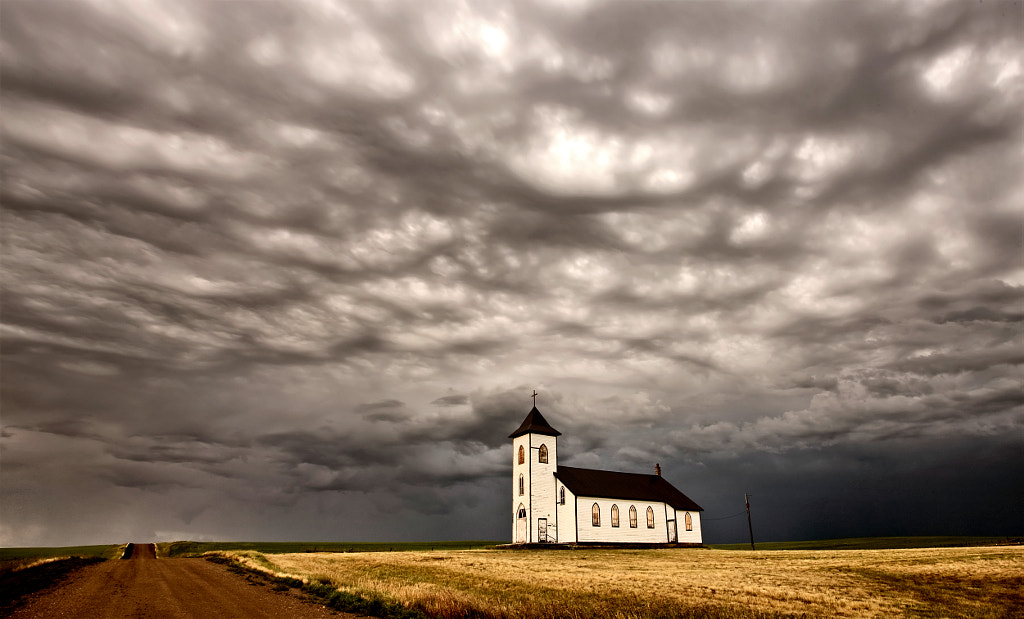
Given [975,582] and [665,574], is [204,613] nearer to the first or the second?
[665,574]

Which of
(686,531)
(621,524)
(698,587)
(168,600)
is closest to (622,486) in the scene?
(621,524)

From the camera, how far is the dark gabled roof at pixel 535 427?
218 feet

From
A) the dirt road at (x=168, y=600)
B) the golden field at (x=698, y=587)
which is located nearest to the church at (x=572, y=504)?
the golden field at (x=698, y=587)

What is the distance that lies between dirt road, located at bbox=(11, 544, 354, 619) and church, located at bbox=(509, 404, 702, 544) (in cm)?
3979

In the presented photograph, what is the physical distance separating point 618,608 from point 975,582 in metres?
20.6

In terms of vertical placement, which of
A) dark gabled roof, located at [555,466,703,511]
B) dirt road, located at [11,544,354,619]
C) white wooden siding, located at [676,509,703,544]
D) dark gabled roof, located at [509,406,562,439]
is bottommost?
white wooden siding, located at [676,509,703,544]

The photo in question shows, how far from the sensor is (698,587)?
26219 mm

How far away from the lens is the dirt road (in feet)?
58.2

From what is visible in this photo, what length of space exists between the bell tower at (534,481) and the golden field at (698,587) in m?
24.7

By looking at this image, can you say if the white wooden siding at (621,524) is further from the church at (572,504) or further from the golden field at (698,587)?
the golden field at (698,587)

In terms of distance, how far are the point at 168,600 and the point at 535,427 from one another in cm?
4817

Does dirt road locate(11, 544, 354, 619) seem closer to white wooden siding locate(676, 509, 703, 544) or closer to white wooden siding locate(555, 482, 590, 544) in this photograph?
white wooden siding locate(555, 482, 590, 544)

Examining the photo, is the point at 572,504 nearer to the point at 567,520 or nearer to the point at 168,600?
the point at 567,520

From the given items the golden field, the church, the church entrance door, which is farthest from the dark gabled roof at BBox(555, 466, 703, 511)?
the golden field
